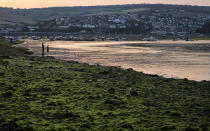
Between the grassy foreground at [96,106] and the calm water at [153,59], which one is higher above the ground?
the grassy foreground at [96,106]

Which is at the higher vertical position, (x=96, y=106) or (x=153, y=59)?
(x=96, y=106)

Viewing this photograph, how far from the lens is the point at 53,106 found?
528 inches

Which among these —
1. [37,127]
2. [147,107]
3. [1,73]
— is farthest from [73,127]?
[1,73]

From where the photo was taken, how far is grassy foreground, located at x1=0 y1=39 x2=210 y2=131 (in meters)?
11.2

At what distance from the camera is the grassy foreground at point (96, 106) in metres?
11.2

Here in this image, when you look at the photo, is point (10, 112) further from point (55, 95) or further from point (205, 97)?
point (205, 97)

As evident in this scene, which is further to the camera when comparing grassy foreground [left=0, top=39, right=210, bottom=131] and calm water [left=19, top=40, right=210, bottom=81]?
calm water [left=19, top=40, right=210, bottom=81]

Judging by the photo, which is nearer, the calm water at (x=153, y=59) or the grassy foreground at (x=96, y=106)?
the grassy foreground at (x=96, y=106)

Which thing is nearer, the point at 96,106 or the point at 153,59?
the point at 96,106

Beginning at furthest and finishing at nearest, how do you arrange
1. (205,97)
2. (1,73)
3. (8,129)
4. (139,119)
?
(1,73) → (205,97) → (139,119) → (8,129)

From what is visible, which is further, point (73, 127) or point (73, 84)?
point (73, 84)

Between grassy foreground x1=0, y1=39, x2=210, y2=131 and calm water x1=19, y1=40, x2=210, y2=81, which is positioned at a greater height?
grassy foreground x1=0, y1=39, x2=210, y2=131

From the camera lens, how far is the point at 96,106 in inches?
538

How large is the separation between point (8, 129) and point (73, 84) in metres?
8.71
